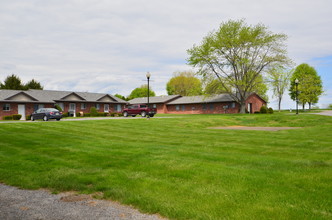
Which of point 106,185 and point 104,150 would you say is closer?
point 106,185

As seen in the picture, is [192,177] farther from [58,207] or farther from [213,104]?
[213,104]

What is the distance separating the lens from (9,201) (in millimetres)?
5973

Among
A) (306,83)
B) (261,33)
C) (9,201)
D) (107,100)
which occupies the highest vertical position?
(261,33)

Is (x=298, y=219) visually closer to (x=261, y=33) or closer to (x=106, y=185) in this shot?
(x=106, y=185)

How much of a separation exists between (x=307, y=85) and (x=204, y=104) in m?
28.0

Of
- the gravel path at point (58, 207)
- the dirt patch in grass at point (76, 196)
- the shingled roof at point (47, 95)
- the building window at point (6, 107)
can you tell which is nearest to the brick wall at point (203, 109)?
the shingled roof at point (47, 95)

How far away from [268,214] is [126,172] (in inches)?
157

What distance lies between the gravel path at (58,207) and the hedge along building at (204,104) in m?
46.6

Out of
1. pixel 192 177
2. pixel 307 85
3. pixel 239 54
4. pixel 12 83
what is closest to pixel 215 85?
pixel 239 54

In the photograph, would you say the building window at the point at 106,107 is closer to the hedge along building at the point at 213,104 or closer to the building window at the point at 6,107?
the hedge along building at the point at 213,104

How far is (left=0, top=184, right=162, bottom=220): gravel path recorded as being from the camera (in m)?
5.03

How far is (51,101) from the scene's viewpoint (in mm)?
48844

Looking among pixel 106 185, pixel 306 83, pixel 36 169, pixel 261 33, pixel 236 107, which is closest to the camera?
pixel 106 185

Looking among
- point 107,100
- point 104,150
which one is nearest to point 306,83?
point 107,100
